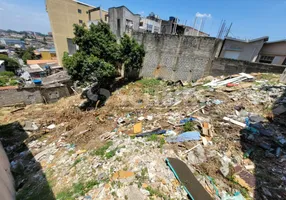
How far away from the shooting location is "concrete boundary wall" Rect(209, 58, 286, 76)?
8.02m

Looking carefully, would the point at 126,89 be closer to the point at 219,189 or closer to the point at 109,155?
the point at 109,155

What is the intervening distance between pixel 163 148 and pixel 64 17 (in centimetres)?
2682

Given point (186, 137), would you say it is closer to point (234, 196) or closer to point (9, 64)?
point (234, 196)

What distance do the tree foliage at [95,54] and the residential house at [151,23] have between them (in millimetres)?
6581

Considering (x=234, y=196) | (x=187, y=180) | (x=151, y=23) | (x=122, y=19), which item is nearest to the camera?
(x=234, y=196)

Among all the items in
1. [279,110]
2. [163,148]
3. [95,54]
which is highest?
[95,54]

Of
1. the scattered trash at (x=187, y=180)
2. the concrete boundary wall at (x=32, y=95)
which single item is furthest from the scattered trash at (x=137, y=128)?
the concrete boundary wall at (x=32, y=95)

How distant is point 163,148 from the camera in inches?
150

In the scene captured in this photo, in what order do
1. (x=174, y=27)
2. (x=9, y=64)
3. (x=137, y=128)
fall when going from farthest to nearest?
(x=9, y=64), (x=174, y=27), (x=137, y=128)

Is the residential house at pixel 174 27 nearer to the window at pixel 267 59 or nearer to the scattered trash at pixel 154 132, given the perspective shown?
the window at pixel 267 59

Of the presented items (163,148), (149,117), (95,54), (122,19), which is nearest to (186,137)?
(163,148)

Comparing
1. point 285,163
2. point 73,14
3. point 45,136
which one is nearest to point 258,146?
point 285,163

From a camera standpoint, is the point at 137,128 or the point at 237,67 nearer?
the point at 137,128

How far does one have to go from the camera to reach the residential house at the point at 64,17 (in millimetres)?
19709
